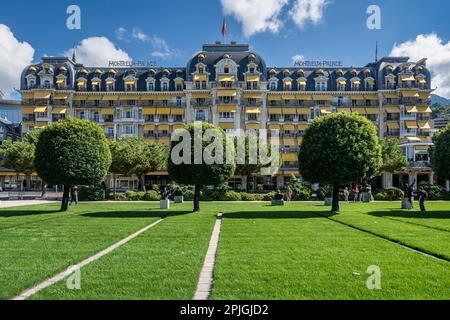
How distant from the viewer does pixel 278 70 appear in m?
66.9

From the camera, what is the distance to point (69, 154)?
2502 cm

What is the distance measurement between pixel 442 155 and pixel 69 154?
24239 millimetres

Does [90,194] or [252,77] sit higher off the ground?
[252,77]

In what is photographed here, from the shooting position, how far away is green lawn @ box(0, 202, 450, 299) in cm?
778

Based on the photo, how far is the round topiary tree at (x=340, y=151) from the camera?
23.9 m

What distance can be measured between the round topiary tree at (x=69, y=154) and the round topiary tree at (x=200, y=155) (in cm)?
530

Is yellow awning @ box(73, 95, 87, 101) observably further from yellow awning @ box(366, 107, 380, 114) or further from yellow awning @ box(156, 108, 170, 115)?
yellow awning @ box(366, 107, 380, 114)

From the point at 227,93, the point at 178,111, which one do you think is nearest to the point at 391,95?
the point at 227,93

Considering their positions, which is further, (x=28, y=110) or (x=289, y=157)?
(x=28, y=110)

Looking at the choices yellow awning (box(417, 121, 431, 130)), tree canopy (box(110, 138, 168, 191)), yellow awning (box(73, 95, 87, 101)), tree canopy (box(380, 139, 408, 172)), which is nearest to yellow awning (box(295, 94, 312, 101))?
tree canopy (box(380, 139, 408, 172))

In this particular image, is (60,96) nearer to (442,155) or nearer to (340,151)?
(340,151)

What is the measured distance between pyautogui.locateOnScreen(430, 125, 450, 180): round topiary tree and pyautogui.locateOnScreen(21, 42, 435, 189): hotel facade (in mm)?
35253
